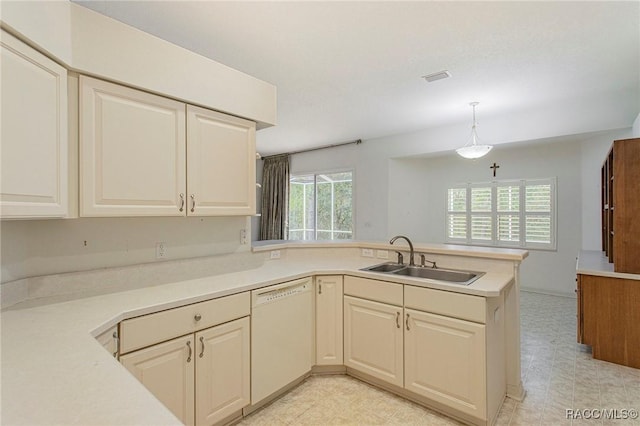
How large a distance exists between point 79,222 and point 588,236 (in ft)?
19.5

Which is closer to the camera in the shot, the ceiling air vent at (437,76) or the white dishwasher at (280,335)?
the white dishwasher at (280,335)

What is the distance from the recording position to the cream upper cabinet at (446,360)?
1921 millimetres

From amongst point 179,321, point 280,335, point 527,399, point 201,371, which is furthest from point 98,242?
point 527,399

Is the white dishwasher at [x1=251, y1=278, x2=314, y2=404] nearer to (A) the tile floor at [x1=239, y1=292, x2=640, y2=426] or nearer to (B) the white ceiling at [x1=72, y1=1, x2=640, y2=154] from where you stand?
(A) the tile floor at [x1=239, y1=292, x2=640, y2=426]

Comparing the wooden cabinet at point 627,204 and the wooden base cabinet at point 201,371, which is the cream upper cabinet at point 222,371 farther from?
the wooden cabinet at point 627,204

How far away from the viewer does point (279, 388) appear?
224 centimetres

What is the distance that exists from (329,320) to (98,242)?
171 cm

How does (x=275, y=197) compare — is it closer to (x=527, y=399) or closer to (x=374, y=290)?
(x=374, y=290)

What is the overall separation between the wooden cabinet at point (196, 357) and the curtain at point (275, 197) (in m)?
5.07

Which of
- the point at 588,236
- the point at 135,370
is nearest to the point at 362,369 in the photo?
the point at 135,370

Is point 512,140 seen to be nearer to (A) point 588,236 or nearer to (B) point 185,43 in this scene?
(A) point 588,236

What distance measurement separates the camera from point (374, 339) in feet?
7.82

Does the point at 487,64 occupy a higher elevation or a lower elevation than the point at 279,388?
higher

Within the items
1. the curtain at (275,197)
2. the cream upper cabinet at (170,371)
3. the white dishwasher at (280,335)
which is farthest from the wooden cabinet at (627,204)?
the curtain at (275,197)
